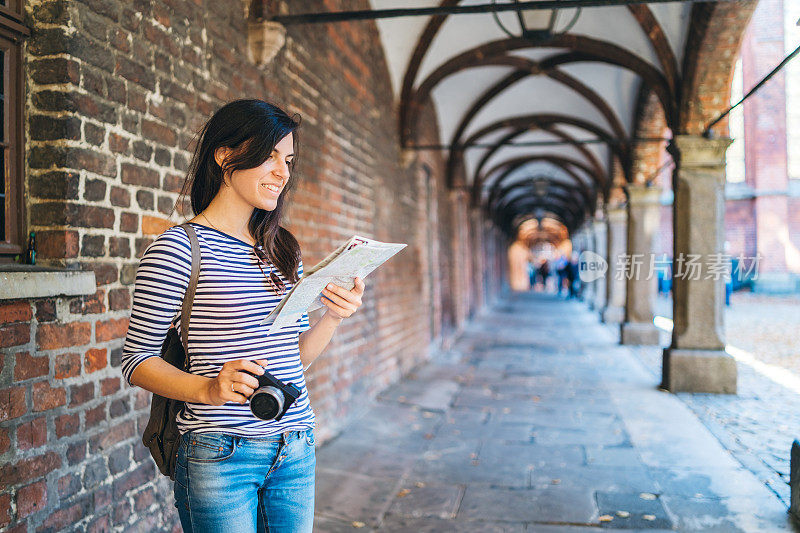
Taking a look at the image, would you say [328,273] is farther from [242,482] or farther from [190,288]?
[242,482]

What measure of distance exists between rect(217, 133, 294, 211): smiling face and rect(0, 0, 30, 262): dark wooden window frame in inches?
41.1

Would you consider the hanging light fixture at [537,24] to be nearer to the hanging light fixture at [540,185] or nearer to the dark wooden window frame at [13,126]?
the dark wooden window frame at [13,126]

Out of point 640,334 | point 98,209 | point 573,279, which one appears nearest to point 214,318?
point 98,209

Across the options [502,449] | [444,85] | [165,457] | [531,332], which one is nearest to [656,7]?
[444,85]

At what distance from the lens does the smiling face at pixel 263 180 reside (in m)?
1.52

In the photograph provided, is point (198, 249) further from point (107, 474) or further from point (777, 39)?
point (777, 39)

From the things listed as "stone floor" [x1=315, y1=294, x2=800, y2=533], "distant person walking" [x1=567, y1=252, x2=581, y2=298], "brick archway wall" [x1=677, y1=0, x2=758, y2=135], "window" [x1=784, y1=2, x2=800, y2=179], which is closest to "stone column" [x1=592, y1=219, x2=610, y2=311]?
"distant person walking" [x1=567, y1=252, x2=581, y2=298]

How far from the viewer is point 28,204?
221 cm

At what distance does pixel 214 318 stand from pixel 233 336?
0.19 feet

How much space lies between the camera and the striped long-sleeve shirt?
136 centimetres

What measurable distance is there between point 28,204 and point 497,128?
36.1ft

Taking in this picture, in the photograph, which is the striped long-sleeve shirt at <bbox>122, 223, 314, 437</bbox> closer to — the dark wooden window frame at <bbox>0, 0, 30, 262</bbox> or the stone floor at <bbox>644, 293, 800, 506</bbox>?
the dark wooden window frame at <bbox>0, 0, 30, 262</bbox>

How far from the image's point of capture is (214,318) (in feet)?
4.66

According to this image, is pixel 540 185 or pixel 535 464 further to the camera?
pixel 540 185
